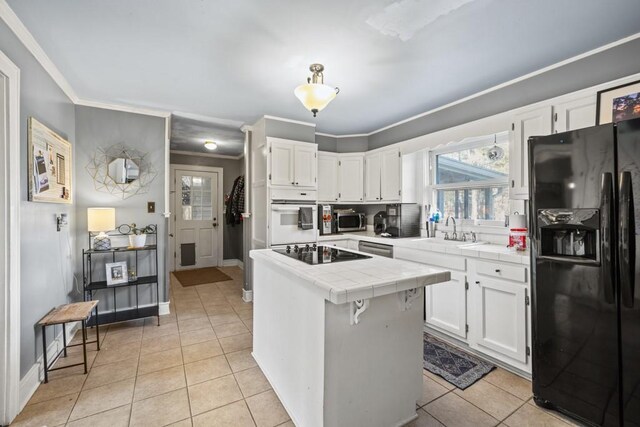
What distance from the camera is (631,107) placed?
193 centimetres

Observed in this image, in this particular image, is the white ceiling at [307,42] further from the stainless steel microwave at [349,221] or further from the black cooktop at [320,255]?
the stainless steel microwave at [349,221]

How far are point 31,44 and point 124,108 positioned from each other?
126cm

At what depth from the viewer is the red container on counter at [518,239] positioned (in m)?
2.40

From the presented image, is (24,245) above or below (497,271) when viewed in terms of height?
above

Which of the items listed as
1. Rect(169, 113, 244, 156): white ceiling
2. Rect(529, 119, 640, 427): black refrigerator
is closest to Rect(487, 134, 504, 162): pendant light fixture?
Rect(529, 119, 640, 427): black refrigerator

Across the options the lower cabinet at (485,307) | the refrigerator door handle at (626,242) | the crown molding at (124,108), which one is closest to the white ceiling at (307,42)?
the crown molding at (124,108)

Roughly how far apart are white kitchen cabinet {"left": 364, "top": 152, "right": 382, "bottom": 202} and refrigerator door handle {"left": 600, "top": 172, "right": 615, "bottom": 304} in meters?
2.53

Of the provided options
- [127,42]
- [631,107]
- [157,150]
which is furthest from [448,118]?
[157,150]

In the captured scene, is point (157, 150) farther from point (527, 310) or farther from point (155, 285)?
point (527, 310)

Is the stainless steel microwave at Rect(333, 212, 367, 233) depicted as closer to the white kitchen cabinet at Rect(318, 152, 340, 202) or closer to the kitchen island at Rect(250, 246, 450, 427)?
the white kitchen cabinet at Rect(318, 152, 340, 202)

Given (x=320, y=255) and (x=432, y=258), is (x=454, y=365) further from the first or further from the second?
(x=320, y=255)

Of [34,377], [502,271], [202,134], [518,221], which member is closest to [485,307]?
[502,271]

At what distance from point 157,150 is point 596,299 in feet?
13.5

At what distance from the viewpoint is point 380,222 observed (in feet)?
13.3
